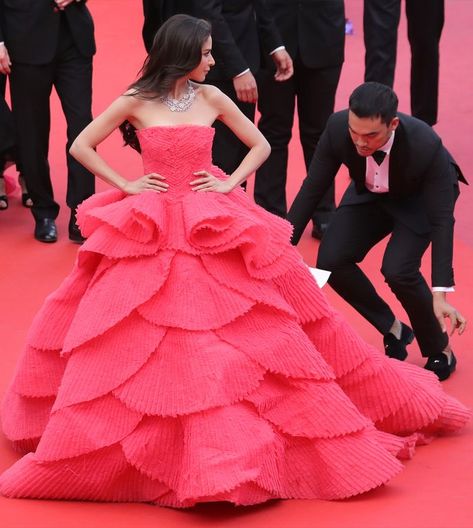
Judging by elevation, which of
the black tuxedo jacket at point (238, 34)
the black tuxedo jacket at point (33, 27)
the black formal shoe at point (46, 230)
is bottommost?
the black formal shoe at point (46, 230)

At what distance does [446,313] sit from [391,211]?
2.11ft

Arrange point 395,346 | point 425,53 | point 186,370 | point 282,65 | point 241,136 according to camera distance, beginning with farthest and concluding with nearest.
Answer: point 425,53 < point 282,65 < point 395,346 < point 241,136 < point 186,370

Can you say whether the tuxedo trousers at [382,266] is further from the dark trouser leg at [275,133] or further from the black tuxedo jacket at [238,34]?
the dark trouser leg at [275,133]

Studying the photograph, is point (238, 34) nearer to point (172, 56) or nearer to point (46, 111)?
point (46, 111)

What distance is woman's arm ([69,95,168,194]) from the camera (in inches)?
161

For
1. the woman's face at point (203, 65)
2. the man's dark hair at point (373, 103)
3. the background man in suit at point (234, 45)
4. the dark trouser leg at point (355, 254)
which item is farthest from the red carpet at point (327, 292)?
the woman's face at point (203, 65)

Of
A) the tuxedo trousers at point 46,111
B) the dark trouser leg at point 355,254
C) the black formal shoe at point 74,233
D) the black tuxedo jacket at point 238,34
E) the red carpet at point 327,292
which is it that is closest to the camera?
the red carpet at point 327,292

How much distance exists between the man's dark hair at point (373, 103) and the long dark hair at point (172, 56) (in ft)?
1.94

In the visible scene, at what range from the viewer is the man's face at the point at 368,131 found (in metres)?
4.45

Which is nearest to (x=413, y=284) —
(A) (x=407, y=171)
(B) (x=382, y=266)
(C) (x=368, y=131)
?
(B) (x=382, y=266)

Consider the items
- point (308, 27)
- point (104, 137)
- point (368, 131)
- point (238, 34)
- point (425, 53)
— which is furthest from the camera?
point (425, 53)

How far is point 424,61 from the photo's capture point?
26.1 ft

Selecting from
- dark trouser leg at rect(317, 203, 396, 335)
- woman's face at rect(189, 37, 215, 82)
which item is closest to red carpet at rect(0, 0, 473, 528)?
dark trouser leg at rect(317, 203, 396, 335)

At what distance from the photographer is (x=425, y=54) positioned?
7941mm
